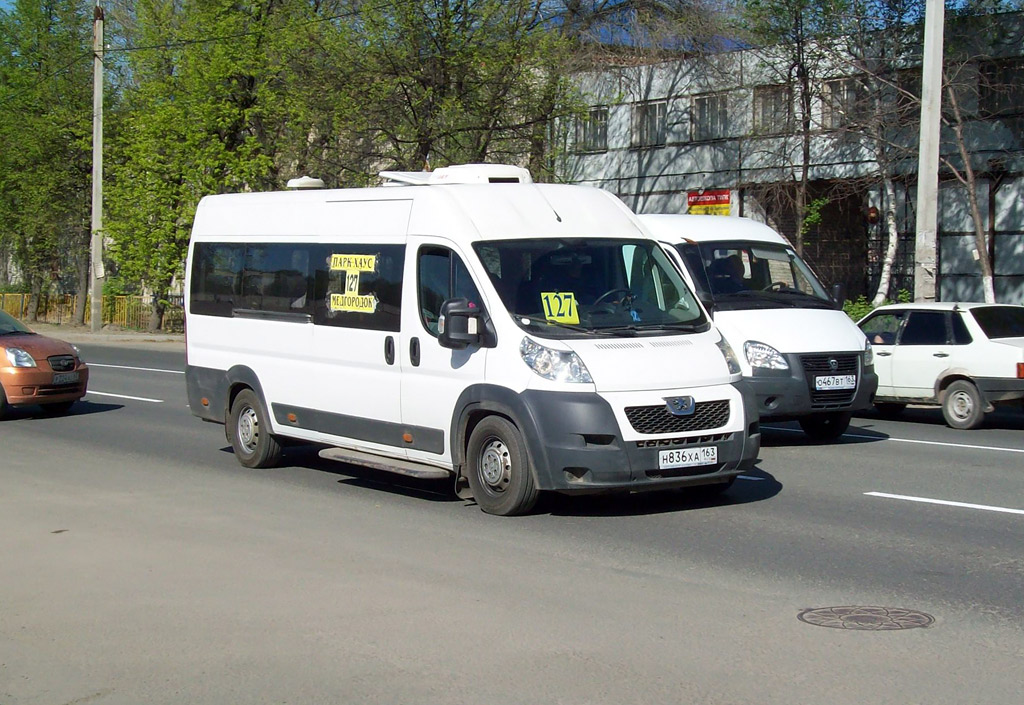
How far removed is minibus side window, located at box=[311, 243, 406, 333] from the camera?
10125 millimetres

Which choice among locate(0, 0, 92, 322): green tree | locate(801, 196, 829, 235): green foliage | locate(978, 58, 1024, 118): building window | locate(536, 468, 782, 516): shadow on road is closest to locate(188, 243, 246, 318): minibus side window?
locate(536, 468, 782, 516): shadow on road

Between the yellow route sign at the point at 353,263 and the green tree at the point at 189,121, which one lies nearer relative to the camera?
the yellow route sign at the point at 353,263

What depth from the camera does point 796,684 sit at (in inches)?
208

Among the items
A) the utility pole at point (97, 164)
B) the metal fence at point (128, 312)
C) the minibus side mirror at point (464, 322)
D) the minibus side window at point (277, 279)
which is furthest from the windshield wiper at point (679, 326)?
the metal fence at point (128, 312)

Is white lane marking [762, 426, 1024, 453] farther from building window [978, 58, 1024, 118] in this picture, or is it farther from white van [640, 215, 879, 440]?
building window [978, 58, 1024, 118]

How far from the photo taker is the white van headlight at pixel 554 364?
28.9ft

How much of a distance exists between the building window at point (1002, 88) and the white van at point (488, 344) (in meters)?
23.5

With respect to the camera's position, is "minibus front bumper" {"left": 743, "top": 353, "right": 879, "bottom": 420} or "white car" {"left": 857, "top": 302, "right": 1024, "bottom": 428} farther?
"white car" {"left": 857, "top": 302, "right": 1024, "bottom": 428}

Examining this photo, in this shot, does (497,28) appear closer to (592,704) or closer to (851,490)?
(851,490)

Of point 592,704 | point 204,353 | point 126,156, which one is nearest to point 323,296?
point 204,353

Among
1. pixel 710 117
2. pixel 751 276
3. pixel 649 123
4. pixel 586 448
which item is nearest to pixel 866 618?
pixel 586 448

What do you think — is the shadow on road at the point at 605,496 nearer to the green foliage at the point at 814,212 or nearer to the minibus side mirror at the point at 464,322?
the minibus side mirror at the point at 464,322

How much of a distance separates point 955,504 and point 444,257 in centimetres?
435

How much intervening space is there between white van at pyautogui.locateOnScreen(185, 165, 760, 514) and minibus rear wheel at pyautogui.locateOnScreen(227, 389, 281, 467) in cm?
3
